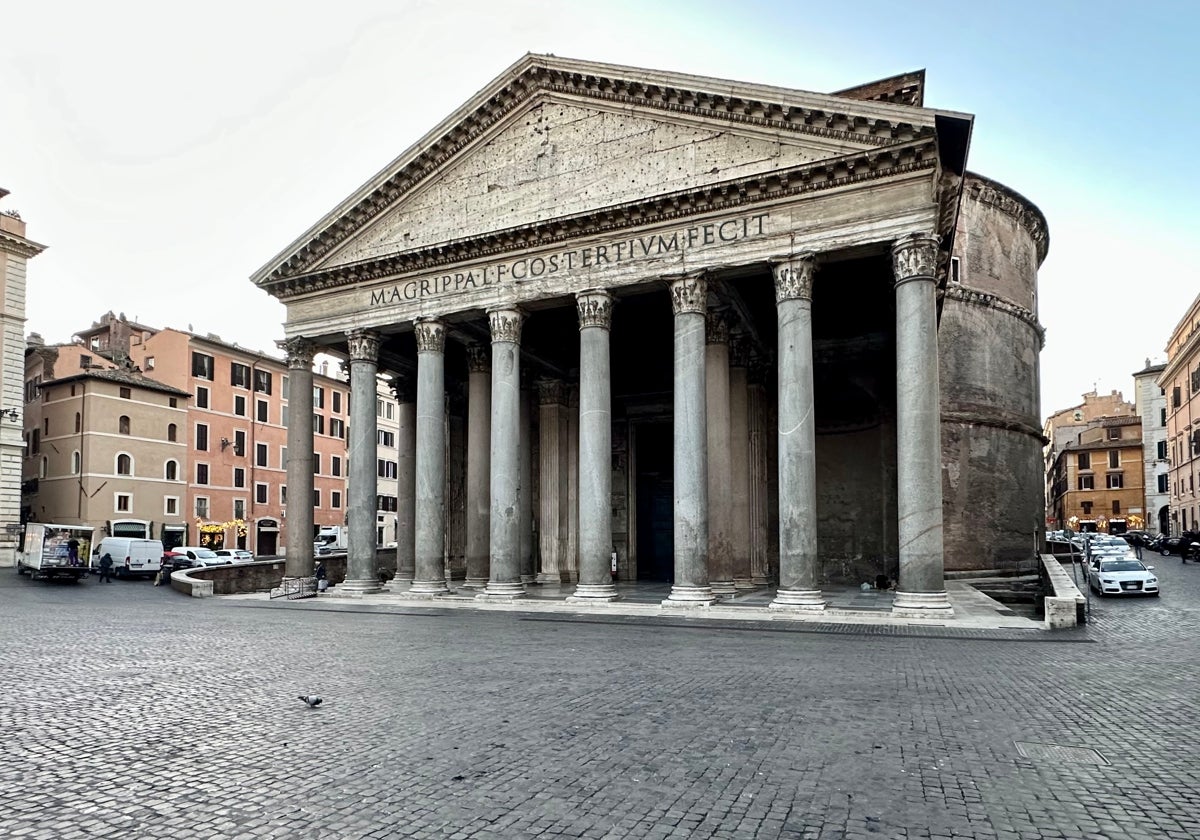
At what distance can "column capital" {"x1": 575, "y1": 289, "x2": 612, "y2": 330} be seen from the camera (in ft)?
68.4

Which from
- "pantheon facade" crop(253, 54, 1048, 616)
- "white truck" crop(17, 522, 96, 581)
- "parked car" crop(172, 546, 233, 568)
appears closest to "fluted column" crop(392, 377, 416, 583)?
"pantheon facade" crop(253, 54, 1048, 616)

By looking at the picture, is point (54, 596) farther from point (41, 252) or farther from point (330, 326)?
point (41, 252)

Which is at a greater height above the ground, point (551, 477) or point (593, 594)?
point (551, 477)

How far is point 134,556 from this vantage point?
36062mm

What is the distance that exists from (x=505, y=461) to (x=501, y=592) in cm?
326

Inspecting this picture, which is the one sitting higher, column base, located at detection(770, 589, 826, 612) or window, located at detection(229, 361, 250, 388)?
window, located at detection(229, 361, 250, 388)

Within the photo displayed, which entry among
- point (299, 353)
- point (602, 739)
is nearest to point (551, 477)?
point (299, 353)

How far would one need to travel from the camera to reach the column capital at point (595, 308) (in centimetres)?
2086

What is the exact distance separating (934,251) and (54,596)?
1025 inches

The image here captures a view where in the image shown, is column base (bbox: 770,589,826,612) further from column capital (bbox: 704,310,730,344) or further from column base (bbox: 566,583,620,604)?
column capital (bbox: 704,310,730,344)

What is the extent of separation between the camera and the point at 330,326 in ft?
81.6

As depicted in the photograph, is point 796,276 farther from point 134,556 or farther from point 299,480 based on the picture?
point 134,556

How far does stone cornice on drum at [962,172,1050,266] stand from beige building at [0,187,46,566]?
4241 cm

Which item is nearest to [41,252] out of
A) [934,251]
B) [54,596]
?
[54,596]
